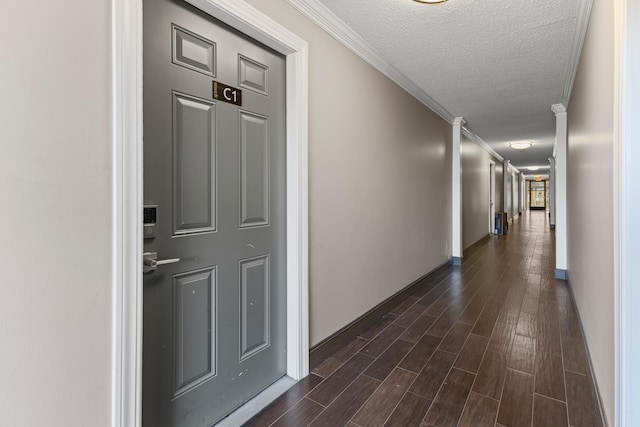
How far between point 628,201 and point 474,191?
655 centimetres

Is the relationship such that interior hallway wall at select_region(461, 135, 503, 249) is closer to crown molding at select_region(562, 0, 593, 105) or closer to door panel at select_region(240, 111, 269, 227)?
crown molding at select_region(562, 0, 593, 105)

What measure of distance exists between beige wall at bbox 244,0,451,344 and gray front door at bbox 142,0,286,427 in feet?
1.02

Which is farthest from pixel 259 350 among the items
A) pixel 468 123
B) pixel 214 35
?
pixel 468 123

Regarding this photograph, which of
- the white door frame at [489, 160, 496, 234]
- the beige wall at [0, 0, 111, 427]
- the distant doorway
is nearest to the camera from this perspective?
the beige wall at [0, 0, 111, 427]

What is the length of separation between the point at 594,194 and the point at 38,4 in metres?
2.87

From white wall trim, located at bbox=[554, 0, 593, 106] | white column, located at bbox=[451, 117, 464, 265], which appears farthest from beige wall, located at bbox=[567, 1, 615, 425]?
white column, located at bbox=[451, 117, 464, 265]

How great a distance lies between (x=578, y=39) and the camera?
8.26 ft

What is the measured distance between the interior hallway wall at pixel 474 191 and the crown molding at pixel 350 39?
303 centimetres

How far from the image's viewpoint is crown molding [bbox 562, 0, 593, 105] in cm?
210

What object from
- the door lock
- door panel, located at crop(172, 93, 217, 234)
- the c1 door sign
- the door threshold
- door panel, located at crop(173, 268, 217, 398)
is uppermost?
the c1 door sign

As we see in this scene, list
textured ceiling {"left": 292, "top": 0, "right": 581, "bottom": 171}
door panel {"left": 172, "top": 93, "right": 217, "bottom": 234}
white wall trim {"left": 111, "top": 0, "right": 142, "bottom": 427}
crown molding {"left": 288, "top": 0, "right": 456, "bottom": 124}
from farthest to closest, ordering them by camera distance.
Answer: textured ceiling {"left": 292, "top": 0, "right": 581, "bottom": 171}, crown molding {"left": 288, "top": 0, "right": 456, "bottom": 124}, door panel {"left": 172, "top": 93, "right": 217, "bottom": 234}, white wall trim {"left": 111, "top": 0, "right": 142, "bottom": 427}

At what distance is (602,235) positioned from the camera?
173 centimetres

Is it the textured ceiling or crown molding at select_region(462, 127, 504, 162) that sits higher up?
crown molding at select_region(462, 127, 504, 162)

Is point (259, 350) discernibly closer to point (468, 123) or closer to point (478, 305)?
point (478, 305)
